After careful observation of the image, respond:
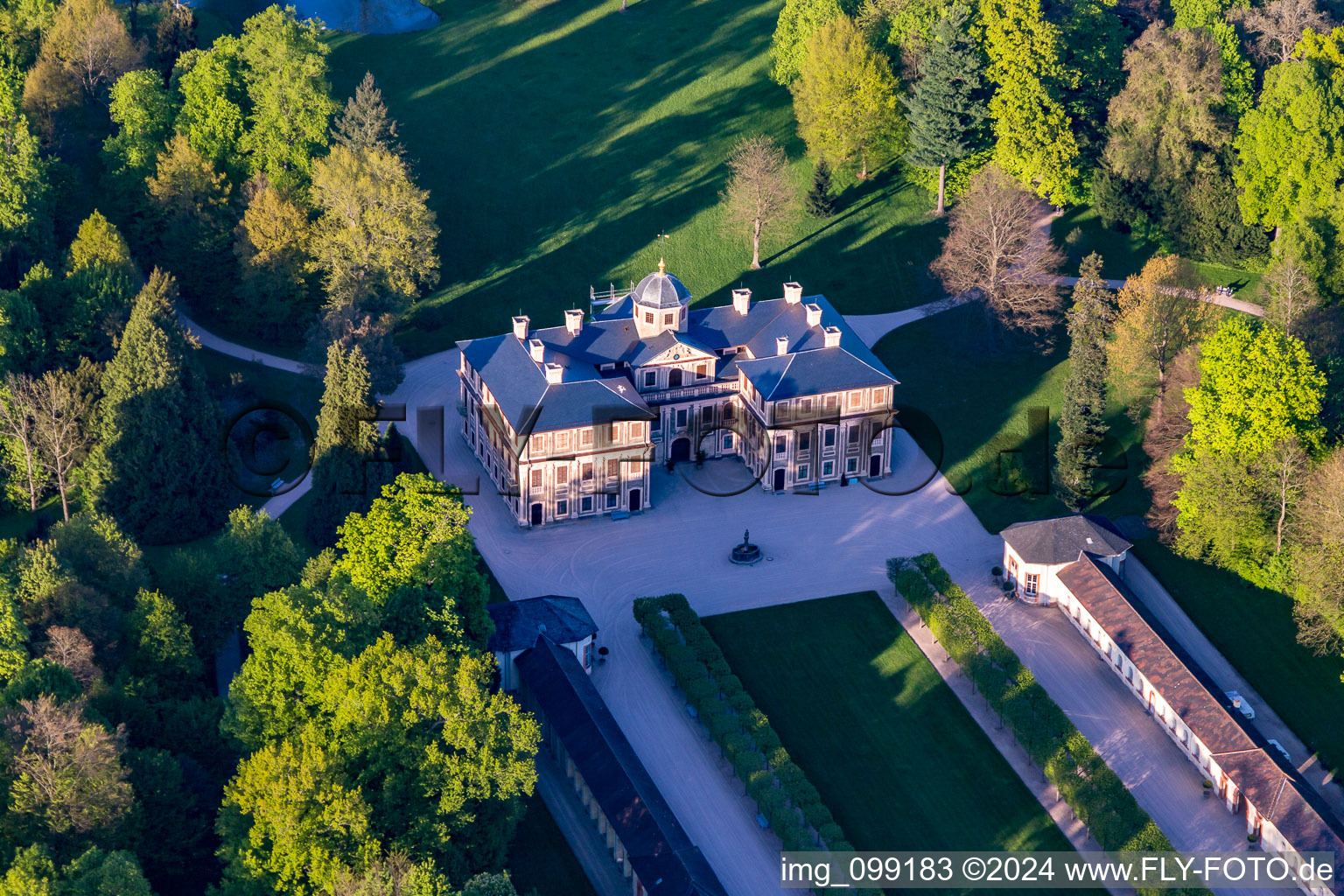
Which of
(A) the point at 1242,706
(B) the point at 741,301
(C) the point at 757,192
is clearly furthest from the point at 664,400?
(A) the point at 1242,706

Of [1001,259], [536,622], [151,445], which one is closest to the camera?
[536,622]

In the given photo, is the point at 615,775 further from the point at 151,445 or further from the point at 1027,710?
the point at 151,445

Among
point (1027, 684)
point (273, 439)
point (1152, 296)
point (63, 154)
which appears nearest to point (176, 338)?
point (273, 439)

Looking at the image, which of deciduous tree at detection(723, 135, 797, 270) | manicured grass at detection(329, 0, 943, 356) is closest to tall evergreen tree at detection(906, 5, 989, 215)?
manicured grass at detection(329, 0, 943, 356)

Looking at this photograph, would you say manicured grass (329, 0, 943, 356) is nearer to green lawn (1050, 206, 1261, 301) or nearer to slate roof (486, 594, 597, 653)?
green lawn (1050, 206, 1261, 301)

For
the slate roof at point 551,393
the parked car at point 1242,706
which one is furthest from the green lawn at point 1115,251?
the parked car at point 1242,706
